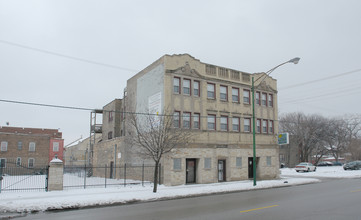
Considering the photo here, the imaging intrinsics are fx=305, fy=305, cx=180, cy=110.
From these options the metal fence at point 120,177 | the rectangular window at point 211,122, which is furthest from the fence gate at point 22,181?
the rectangular window at point 211,122

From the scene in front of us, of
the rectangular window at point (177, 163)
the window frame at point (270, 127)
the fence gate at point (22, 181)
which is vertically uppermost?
the window frame at point (270, 127)

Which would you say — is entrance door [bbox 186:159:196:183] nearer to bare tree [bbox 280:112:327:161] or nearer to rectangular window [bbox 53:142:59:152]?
rectangular window [bbox 53:142:59:152]

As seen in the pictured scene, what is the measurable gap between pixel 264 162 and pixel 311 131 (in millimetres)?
36617

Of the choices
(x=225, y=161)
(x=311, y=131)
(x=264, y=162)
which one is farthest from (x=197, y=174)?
(x=311, y=131)

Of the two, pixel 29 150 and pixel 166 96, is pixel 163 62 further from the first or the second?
pixel 29 150

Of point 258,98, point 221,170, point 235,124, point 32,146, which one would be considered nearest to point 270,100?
point 258,98

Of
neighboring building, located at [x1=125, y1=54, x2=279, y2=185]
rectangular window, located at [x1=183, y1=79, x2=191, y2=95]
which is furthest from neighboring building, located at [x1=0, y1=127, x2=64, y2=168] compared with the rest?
rectangular window, located at [x1=183, y1=79, x2=191, y2=95]

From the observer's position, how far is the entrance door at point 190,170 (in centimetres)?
2520

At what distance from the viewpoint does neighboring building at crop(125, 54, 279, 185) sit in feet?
81.6

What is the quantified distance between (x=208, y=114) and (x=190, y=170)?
5112 mm

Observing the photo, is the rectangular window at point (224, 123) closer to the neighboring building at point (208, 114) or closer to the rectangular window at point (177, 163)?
the neighboring building at point (208, 114)

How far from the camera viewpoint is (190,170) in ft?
83.5

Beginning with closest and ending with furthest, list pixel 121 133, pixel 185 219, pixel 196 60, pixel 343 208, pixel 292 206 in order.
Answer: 1. pixel 185 219
2. pixel 343 208
3. pixel 292 206
4. pixel 196 60
5. pixel 121 133

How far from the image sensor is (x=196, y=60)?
1053 inches
